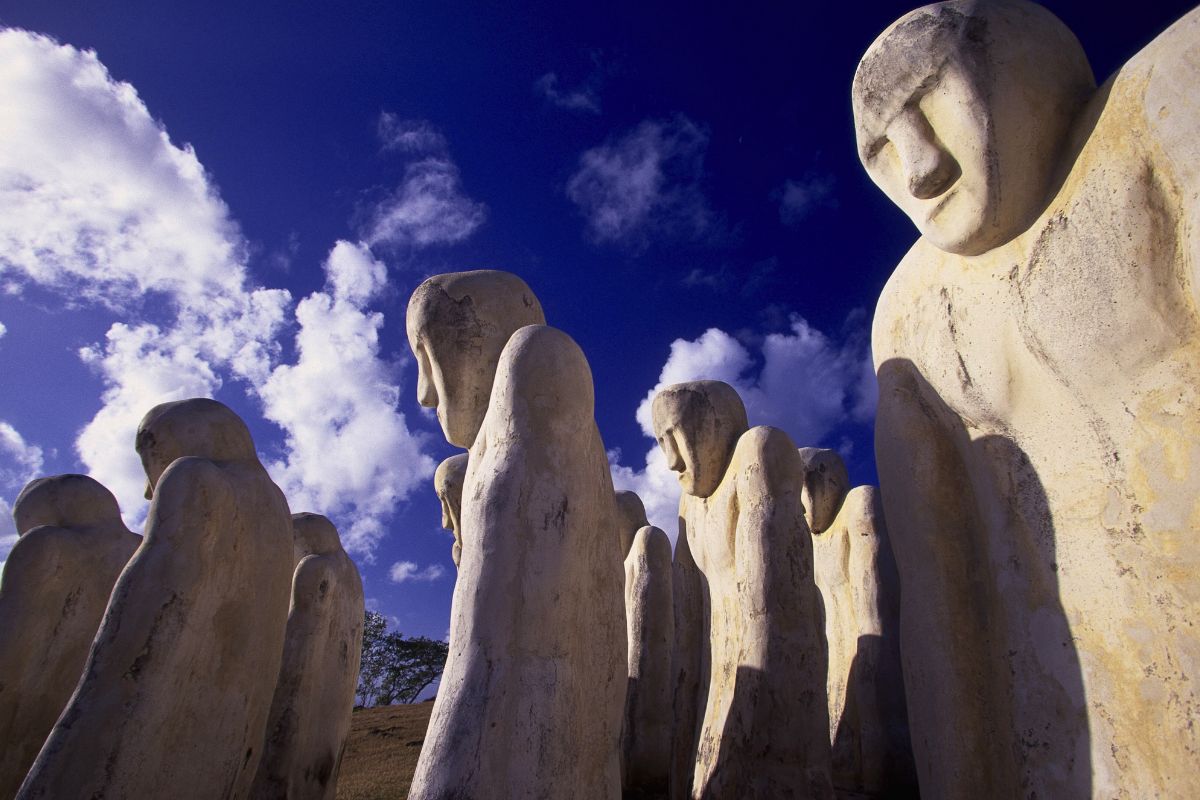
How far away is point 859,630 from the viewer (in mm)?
7484

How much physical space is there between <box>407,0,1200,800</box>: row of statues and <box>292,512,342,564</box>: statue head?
3.31 metres

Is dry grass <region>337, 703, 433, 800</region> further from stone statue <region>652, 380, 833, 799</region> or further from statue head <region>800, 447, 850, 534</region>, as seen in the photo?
statue head <region>800, 447, 850, 534</region>

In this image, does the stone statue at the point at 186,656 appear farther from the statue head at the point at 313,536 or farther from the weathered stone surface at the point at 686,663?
the weathered stone surface at the point at 686,663

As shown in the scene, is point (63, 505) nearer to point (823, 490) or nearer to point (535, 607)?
point (535, 607)

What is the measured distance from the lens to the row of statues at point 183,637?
3.68m

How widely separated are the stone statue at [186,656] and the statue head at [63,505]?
2.78 metres

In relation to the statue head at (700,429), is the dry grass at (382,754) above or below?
below

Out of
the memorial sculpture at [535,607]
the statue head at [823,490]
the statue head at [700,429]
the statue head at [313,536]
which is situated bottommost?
the memorial sculpture at [535,607]

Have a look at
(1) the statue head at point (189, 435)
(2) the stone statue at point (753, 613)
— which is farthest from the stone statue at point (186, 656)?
(2) the stone statue at point (753, 613)

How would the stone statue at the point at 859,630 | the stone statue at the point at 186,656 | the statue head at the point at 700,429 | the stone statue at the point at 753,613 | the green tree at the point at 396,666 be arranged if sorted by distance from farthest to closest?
the green tree at the point at 396,666 < the stone statue at the point at 859,630 < the statue head at the point at 700,429 < the stone statue at the point at 753,613 < the stone statue at the point at 186,656

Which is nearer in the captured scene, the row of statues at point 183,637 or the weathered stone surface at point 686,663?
the row of statues at point 183,637

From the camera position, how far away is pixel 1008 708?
2676 millimetres

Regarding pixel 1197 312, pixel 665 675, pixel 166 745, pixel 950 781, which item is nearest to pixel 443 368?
pixel 166 745

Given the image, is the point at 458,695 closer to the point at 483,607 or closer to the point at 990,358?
the point at 483,607
